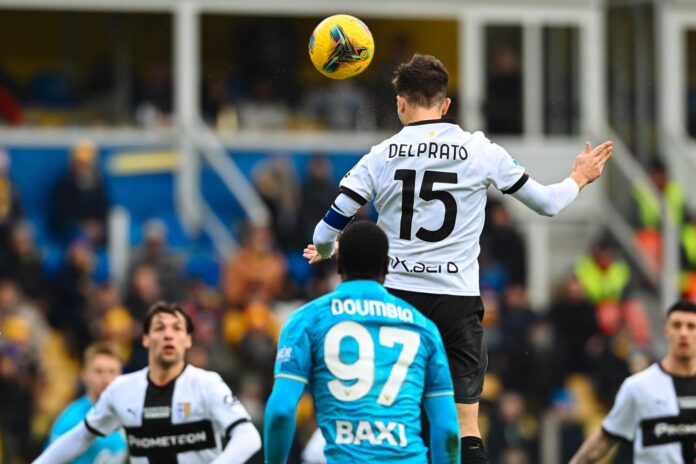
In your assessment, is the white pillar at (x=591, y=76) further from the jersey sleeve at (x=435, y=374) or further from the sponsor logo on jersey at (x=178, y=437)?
the jersey sleeve at (x=435, y=374)

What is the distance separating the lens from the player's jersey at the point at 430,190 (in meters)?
8.66

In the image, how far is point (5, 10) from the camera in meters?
26.5

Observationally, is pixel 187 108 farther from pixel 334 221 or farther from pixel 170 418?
pixel 334 221

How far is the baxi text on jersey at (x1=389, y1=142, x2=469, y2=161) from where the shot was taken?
8.66 m

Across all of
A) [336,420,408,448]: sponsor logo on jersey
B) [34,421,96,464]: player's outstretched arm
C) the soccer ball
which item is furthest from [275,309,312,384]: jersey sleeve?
[34,421,96,464]: player's outstretched arm

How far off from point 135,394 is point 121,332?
7.24m

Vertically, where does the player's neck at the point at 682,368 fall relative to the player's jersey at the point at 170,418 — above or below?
above

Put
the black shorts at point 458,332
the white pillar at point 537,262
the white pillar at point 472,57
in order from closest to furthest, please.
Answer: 1. the black shorts at point 458,332
2. the white pillar at point 537,262
3. the white pillar at point 472,57

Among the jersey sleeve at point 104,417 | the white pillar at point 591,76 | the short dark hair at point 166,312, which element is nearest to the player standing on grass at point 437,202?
the short dark hair at point 166,312

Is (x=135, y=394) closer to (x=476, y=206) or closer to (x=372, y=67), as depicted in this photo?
(x=476, y=206)

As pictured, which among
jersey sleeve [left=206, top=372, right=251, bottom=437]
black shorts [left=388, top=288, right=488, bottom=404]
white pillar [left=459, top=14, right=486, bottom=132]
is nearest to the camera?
black shorts [left=388, top=288, right=488, bottom=404]

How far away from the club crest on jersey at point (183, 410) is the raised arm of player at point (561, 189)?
287 centimetres

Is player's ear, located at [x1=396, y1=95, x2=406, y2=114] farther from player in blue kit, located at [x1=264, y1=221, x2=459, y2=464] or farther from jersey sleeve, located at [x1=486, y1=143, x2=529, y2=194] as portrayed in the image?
player in blue kit, located at [x1=264, y1=221, x2=459, y2=464]

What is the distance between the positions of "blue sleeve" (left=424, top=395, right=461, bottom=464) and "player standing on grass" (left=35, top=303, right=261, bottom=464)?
9.64 feet
